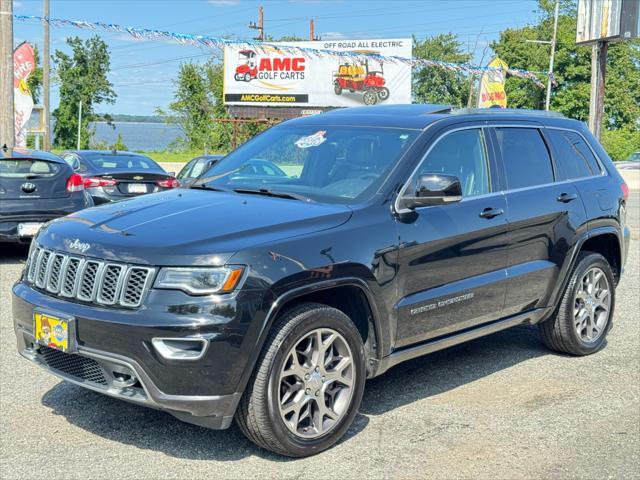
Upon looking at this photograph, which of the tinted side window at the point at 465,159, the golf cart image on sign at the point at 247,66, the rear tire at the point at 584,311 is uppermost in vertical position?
the golf cart image on sign at the point at 247,66

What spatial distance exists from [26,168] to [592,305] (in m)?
7.04

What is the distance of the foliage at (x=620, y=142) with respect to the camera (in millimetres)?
59266

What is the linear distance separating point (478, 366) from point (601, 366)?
3.17 feet

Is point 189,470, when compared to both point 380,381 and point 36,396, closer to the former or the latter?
point 36,396

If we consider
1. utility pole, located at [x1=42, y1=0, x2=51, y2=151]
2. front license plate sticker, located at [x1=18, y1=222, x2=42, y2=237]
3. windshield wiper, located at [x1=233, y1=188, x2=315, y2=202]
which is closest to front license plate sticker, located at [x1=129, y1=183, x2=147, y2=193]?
front license plate sticker, located at [x1=18, y1=222, x2=42, y2=237]

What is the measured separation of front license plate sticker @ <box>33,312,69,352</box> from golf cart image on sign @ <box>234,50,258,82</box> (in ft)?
132

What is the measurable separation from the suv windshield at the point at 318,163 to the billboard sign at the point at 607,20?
10670mm

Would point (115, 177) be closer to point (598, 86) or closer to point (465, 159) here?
point (598, 86)

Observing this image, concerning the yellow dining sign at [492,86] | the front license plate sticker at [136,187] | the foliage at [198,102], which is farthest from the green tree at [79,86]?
the front license plate sticker at [136,187]

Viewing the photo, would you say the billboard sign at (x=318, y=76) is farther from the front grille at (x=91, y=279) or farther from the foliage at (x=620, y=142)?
the front grille at (x=91, y=279)

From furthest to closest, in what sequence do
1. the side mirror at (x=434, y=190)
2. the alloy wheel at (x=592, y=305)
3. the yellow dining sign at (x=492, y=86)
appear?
the yellow dining sign at (x=492, y=86)
the alloy wheel at (x=592, y=305)
the side mirror at (x=434, y=190)

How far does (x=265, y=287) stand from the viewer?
4.12 metres

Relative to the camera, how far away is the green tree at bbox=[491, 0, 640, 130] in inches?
2542

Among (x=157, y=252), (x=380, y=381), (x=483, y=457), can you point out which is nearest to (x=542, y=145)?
(x=380, y=381)
